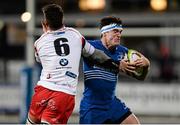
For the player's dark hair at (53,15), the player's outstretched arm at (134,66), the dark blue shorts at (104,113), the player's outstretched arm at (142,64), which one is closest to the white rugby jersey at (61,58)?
the player's dark hair at (53,15)

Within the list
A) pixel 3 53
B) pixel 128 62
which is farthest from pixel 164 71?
pixel 128 62

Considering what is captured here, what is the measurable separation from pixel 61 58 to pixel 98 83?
130cm

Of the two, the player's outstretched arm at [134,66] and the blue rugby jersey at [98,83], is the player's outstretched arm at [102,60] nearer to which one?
the player's outstretched arm at [134,66]

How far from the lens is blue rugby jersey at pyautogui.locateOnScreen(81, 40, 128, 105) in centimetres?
993

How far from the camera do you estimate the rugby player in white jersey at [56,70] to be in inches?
339

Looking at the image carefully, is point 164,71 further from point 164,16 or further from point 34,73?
point 34,73

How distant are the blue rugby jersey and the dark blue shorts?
0.22ft

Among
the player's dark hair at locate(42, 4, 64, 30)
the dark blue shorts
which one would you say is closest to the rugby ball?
the dark blue shorts

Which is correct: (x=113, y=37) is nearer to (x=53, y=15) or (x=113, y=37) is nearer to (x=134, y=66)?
(x=134, y=66)

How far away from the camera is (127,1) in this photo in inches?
1013

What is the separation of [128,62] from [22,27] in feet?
52.2

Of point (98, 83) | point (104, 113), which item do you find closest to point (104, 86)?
point (98, 83)

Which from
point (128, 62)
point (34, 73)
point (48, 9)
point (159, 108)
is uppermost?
point (48, 9)

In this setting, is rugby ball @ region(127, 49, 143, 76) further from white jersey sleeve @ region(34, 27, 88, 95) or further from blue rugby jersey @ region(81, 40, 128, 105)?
white jersey sleeve @ region(34, 27, 88, 95)
